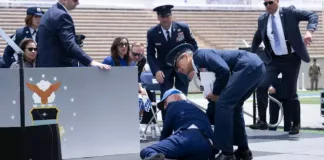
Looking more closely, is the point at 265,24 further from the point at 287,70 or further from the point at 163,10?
the point at 163,10

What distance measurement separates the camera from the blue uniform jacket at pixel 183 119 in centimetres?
732

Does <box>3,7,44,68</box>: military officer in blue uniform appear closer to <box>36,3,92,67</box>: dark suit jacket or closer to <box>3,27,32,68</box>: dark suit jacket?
<box>3,27,32,68</box>: dark suit jacket

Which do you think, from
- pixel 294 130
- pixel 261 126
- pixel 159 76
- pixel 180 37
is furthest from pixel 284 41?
pixel 159 76

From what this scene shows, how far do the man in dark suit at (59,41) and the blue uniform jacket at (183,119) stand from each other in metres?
1.23

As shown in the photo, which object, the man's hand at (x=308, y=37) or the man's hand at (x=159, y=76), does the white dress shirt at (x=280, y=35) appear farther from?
the man's hand at (x=159, y=76)

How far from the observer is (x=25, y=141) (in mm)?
5789

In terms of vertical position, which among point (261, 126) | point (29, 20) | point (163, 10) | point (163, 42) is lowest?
point (261, 126)

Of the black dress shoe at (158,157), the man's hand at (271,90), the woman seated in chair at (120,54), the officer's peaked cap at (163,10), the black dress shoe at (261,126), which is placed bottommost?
the black dress shoe at (261,126)

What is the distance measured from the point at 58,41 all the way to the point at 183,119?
1858 millimetres

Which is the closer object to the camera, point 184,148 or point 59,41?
point 184,148

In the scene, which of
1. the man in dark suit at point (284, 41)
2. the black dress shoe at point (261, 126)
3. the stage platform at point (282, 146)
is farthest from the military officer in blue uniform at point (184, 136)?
the black dress shoe at point (261, 126)

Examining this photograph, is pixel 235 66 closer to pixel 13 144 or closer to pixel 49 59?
pixel 49 59

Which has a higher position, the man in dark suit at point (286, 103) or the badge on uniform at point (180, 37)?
the badge on uniform at point (180, 37)

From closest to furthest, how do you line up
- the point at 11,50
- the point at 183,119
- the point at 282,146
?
the point at 183,119 < the point at 282,146 < the point at 11,50
